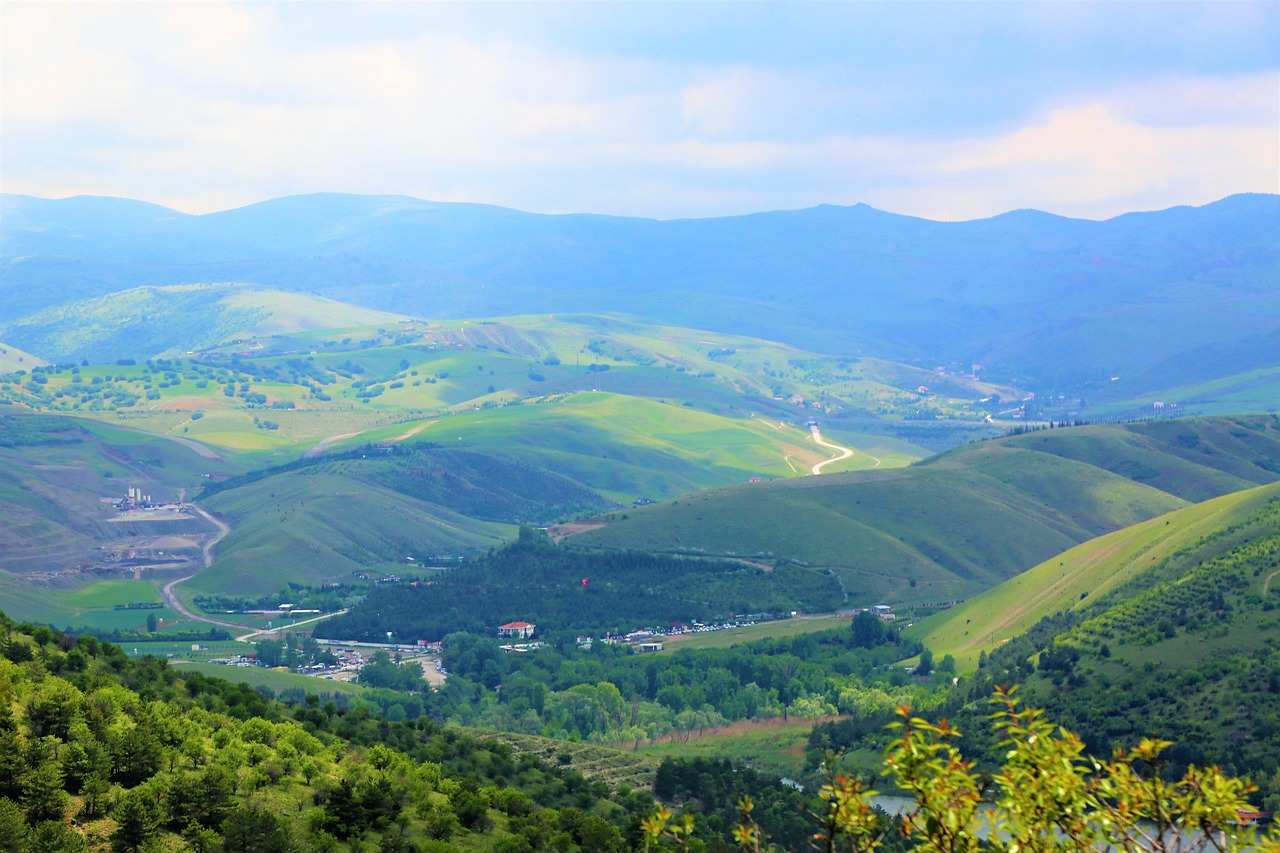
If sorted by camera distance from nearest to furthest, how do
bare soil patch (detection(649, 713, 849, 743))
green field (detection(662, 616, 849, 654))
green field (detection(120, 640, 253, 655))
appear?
bare soil patch (detection(649, 713, 849, 743)), green field (detection(120, 640, 253, 655)), green field (detection(662, 616, 849, 654))

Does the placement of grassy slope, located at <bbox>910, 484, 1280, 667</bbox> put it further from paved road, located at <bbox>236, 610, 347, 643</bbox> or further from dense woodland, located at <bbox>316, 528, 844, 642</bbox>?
paved road, located at <bbox>236, 610, 347, 643</bbox>

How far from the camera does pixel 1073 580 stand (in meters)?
155

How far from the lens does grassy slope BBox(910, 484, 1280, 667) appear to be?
147 m

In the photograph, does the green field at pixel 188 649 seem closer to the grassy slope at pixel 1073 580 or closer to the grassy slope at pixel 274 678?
the grassy slope at pixel 274 678

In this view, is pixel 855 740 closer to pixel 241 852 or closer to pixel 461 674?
pixel 461 674

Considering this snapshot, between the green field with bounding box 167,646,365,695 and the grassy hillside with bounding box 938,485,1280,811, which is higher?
the grassy hillside with bounding box 938,485,1280,811

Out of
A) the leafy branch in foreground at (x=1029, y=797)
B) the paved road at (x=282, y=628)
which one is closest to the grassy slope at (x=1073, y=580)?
the paved road at (x=282, y=628)

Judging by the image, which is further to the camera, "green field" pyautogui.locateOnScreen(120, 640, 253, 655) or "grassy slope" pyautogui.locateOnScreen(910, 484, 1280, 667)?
"green field" pyautogui.locateOnScreen(120, 640, 253, 655)

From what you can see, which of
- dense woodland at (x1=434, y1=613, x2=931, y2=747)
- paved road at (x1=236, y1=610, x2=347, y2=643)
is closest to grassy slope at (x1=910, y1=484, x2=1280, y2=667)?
dense woodland at (x1=434, y1=613, x2=931, y2=747)

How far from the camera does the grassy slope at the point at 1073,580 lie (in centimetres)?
14662

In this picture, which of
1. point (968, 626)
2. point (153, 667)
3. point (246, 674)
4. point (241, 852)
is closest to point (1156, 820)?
point (241, 852)

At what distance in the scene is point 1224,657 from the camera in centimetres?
10600

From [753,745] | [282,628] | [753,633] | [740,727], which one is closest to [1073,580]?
[753,633]

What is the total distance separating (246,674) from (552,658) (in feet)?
113
